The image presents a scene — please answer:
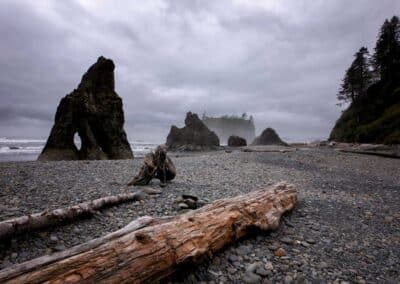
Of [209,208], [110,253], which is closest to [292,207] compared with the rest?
[209,208]

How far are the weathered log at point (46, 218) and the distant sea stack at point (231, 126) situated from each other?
517 feet

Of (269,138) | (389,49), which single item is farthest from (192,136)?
(389,49)

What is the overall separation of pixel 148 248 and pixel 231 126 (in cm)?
16638

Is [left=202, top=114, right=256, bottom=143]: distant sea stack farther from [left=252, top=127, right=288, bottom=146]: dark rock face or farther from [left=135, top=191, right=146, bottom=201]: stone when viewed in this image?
[left=135, top=191, right=146, bottom=201]: stone

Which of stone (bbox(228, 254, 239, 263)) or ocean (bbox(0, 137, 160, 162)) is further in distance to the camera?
ocean (bbox(0, 137, 160, 162))

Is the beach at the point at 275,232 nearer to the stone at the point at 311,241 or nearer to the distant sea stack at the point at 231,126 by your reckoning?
the stone at the point at 311,241

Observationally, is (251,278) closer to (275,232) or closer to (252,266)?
(252,266)

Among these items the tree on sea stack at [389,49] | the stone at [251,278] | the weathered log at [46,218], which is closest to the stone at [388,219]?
the stone at [251,278]

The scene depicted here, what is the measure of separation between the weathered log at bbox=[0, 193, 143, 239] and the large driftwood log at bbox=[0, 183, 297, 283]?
194cm

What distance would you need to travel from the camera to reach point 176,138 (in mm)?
56719

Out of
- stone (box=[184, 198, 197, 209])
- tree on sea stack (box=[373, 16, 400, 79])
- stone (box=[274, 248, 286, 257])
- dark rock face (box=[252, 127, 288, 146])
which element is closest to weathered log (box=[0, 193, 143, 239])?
stone (box=[184, 198, 197, 209])

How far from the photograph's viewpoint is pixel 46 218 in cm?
358

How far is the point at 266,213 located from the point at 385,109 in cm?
4337

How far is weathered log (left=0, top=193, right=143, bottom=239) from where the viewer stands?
10.4 feet
